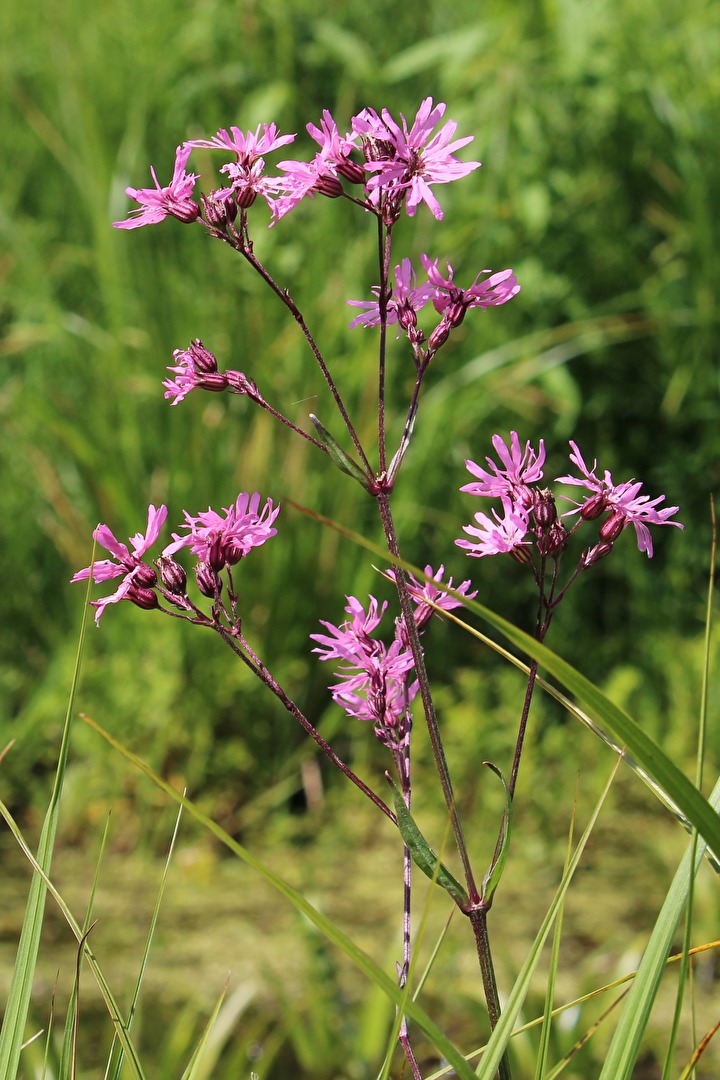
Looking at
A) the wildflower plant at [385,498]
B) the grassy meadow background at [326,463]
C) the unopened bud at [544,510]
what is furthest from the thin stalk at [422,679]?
the grassy meadow background at [326,463]

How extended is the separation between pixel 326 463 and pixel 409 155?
7.16ft

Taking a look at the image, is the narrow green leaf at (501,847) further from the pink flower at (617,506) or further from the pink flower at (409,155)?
the pink flower at (409,155)

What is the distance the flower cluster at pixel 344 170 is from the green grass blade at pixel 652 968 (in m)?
0.45

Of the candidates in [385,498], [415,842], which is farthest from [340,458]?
[415,842]

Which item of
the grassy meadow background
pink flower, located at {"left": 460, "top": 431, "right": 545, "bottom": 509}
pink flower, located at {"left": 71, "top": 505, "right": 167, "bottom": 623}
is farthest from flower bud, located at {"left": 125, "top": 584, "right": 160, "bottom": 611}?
the grassy meadow background

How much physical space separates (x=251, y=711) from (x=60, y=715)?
0.45 meters

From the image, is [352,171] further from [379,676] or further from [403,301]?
[379,676]

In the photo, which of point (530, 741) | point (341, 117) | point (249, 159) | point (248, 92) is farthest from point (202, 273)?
point (249, 159)

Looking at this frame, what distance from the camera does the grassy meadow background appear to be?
108 inches

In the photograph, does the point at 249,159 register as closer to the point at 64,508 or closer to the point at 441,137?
the point at 441,137

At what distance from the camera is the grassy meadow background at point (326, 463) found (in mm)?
2734

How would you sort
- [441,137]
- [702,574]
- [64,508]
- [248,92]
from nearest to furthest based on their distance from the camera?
[441,137]
[64,508]
[702,574]
[248,92]

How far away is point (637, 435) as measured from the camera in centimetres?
333

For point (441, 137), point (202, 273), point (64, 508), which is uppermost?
point (202, 273)
